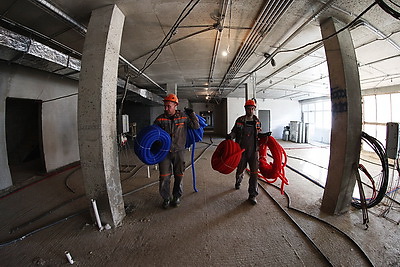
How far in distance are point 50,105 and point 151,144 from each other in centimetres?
353

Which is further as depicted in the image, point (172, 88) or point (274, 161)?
point (172, 88)

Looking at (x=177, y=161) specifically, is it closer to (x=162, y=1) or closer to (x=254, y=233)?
(x=254, y=233)

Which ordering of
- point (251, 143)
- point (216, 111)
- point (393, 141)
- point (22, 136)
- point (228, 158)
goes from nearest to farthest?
point (393, 141)
point (228, 158)
point (251, 143)
point (22, 136)
point (216, 111)

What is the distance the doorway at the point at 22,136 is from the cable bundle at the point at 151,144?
159 inches

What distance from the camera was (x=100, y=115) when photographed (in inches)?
61.6

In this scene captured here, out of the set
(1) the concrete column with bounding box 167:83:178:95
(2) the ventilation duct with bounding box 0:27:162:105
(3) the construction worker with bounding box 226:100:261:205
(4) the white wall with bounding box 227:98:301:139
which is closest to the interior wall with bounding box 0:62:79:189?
(2) the ventilation duct with bounding box 0:27:162:105

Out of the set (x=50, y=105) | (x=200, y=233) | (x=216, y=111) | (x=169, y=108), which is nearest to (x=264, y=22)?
(x=169, y=108)

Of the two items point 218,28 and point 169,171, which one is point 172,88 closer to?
point 218,28

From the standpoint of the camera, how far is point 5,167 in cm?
276

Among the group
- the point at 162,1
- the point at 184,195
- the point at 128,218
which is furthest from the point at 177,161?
the point at 162,1

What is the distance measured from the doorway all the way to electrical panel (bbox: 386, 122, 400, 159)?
6790 millimetres

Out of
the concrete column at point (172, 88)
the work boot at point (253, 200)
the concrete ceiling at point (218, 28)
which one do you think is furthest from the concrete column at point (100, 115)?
the concrete column at point (172, 88)

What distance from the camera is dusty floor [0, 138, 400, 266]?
4.32 ft

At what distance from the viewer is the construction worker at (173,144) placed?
2.01 m
